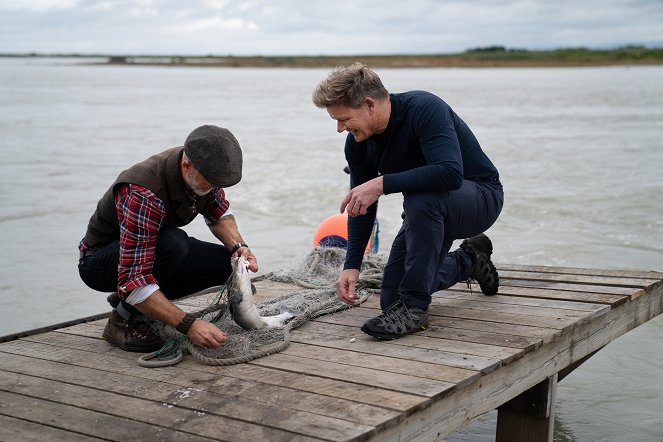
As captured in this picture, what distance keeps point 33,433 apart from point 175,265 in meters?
1.05

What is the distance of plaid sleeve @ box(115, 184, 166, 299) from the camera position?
3.22 metres

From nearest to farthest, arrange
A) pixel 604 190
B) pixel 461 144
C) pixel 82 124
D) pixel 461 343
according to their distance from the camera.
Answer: pixel 461 343 → pixel 461 144 → pixel 604 190 → pixel 82 124

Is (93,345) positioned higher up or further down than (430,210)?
further down

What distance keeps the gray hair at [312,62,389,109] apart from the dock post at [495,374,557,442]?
4.77 ft

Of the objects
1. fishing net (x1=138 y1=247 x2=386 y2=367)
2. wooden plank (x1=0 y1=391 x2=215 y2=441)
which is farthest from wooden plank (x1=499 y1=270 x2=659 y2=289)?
wooden plank (x1=0 y1=391 x2=215 y2=441)

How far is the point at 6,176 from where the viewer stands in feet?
41.5

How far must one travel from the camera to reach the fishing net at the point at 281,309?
3361mm

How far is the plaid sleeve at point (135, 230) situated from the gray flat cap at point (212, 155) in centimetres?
21

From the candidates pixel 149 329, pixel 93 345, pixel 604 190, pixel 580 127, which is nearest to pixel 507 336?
pixel 149 329

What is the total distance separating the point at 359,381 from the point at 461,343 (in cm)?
62

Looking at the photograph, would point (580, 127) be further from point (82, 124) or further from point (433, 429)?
point (433, 429)

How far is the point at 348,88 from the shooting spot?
3426mm

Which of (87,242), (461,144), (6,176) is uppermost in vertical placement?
(461,144)

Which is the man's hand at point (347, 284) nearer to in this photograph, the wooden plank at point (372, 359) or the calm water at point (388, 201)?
the wooden plank at point (372, 359)
